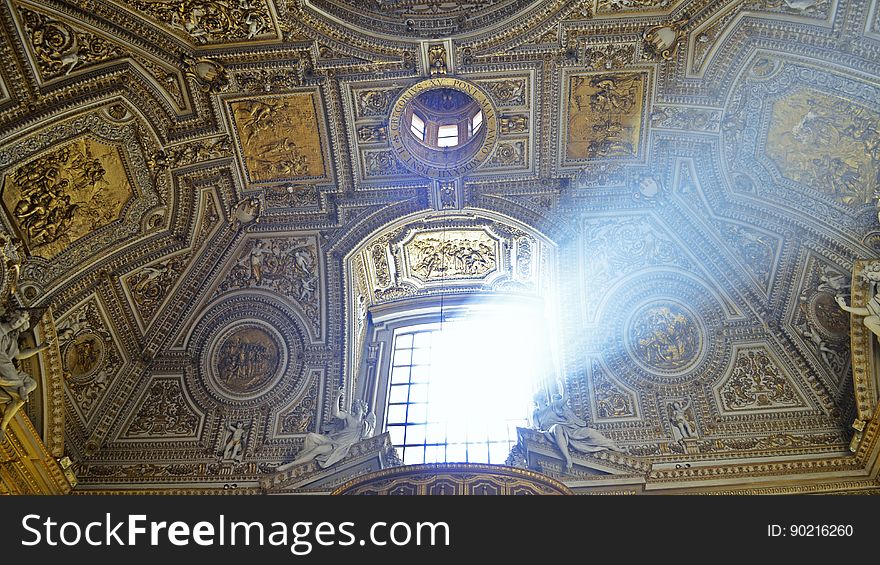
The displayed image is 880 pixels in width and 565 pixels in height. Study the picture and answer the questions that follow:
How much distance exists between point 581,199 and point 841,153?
4607 mm

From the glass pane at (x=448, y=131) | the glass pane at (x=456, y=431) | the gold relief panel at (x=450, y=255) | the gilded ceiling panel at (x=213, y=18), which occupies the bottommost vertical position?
the glass pane at (x=456, y=431)

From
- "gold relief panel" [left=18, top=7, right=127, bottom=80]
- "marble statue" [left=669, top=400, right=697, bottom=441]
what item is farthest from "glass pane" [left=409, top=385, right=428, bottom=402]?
"gold relief panel" [left=18, top=7, right=127, bottom=80]

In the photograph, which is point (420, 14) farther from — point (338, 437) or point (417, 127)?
point (338, 437)

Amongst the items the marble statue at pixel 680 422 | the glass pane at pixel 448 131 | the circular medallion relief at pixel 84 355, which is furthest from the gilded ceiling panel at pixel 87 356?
the marble statue at pixel 680 422

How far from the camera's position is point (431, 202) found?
1529cm

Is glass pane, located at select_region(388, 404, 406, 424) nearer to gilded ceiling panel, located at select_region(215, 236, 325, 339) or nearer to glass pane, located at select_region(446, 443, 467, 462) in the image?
glass pane, located at select_region(446, 443, 467, 462)

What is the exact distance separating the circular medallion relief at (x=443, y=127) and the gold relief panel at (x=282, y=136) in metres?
1.51

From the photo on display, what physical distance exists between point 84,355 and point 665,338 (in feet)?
35.9

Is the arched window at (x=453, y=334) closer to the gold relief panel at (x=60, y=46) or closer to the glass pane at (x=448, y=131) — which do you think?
the glass pane at (x=448, y=131)

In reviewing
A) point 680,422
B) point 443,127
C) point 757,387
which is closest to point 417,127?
point 443,127

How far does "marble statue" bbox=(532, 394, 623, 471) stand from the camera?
43.0ft

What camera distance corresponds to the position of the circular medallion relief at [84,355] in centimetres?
1383

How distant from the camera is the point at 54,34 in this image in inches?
487
